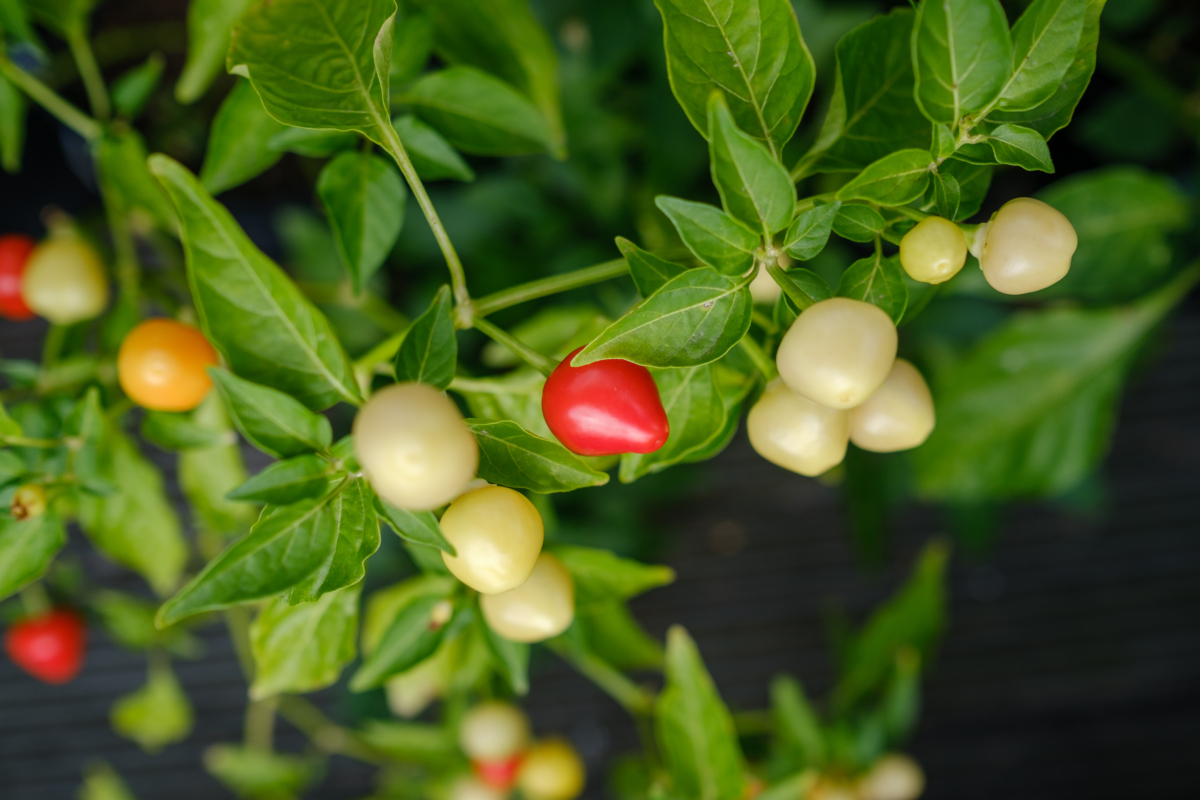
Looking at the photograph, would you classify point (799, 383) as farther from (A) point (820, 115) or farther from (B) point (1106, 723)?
(B) point (1106, 723)

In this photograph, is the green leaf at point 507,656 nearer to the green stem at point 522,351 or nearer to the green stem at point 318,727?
the green stem at point 522,351

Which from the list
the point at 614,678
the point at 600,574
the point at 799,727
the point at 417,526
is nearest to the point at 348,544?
the point at 417,526

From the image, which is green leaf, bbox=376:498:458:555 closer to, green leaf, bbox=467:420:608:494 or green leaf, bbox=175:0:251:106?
green leaf, bbox=467:420:608:494

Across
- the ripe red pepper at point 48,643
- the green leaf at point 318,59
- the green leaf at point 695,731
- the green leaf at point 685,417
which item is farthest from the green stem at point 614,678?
the ripe red pepper at point 48,643

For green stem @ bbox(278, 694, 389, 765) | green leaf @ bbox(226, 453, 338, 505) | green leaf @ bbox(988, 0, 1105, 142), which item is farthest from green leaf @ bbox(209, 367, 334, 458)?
green stem @ bbox(278, 694, 389, 765)

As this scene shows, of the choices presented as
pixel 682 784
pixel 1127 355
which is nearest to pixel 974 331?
pixel 1127 355

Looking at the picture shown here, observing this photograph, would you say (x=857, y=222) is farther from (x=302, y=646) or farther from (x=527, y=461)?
(x=302, y=646)
